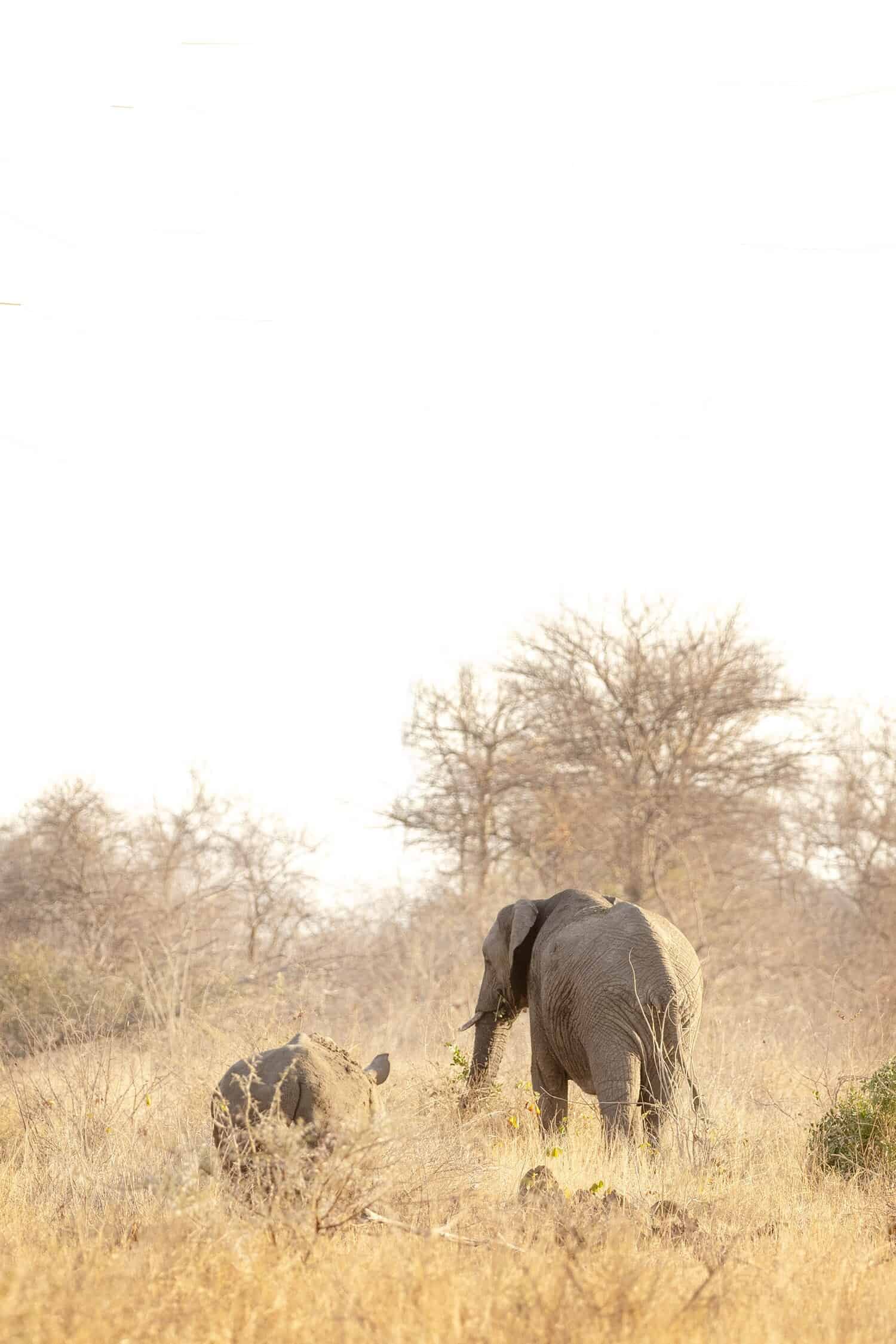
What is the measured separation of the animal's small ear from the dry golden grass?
34 cm

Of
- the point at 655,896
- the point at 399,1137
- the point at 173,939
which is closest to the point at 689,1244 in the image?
the point at 399,1137

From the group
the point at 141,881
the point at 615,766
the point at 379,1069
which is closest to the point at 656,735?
the point at 615,766

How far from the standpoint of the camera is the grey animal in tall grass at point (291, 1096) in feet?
20.6

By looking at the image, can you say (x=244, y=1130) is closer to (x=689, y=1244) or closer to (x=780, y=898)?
(x=689, y=1244)

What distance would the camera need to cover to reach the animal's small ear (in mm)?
7270

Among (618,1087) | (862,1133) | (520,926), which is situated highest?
(520,926)

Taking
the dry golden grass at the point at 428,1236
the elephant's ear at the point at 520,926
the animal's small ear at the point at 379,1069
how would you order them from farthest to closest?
the elephant's ear at the point at 520,926, the animal's small ear at the point at 379,1069, the dry golden grass at the point at 428,1236

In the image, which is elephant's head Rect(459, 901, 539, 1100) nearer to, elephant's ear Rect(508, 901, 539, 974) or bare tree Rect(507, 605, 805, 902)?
elephant's ear Rect(508, 901, 539, 974)

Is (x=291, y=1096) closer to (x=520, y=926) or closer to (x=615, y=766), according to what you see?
(x=520, y=926)

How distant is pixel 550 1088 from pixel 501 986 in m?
0.97

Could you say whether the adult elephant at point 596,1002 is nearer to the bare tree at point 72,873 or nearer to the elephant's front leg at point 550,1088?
the elephant's front leg at point 550,1088

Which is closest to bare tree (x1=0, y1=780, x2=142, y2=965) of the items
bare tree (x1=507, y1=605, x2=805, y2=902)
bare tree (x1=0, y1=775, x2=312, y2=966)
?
bare tree (x1=0, y1=775, x2=312, y2=966)

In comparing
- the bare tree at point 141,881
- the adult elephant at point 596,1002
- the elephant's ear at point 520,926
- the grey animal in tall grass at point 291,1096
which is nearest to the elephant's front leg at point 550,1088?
the adult elephant at point 596,1002

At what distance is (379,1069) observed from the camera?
7355 mm
